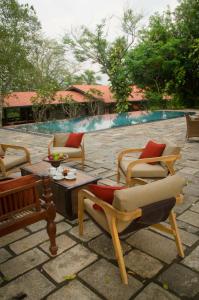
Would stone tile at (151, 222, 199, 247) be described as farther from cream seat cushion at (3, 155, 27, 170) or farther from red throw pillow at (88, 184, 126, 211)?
cream seat cushion at (3, 155, 27, 170)

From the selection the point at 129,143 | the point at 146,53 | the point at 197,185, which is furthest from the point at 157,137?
the point at 146,53

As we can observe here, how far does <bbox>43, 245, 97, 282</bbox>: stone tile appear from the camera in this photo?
236 centimetres

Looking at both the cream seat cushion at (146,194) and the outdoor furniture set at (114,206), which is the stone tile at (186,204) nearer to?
the outdoor furniture set at (114,206)

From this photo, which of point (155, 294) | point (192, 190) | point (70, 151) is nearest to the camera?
point (155, 294)

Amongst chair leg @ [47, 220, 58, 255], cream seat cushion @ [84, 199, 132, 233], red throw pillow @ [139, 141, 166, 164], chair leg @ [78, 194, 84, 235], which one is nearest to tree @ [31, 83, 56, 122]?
red throw pillow @ [139, 141, 166, 164]

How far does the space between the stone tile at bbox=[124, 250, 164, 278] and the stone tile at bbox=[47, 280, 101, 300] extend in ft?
1.66

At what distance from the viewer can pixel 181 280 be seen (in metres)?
2.24

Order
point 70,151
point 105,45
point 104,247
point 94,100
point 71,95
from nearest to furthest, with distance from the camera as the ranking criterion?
point 104,247 < point 70,151 < point 71,95 < point 94,100 < point 105,45

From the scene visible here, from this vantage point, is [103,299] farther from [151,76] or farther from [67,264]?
[151,76]

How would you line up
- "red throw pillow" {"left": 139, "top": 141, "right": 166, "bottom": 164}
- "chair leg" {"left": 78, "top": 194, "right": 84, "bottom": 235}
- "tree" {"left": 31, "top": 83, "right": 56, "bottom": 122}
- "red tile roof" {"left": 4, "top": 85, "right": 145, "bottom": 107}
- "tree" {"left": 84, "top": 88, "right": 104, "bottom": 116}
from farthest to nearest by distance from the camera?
"tree" {"left": 84, "top": 88, "right": 104, "bottom": 116} → "red tile roof" {"left": 4, "top": 85, "right": 145, "bottom": 107} → "tree" {"left": 31, "top": 83, "right": 56, "bottom": 122} → "red throw pillow" {"left": 139, "top": 141, "right": 166, "bottom": 164} → "chair leg" {"left": 78, "top": 194, "right": 84, "bottom": 235}

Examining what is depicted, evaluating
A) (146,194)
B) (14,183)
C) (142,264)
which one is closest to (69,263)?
(142,264)

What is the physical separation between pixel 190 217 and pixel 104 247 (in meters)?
1.33

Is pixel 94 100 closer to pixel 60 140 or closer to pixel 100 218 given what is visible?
pixel 60 140

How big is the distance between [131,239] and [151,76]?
840 inches
